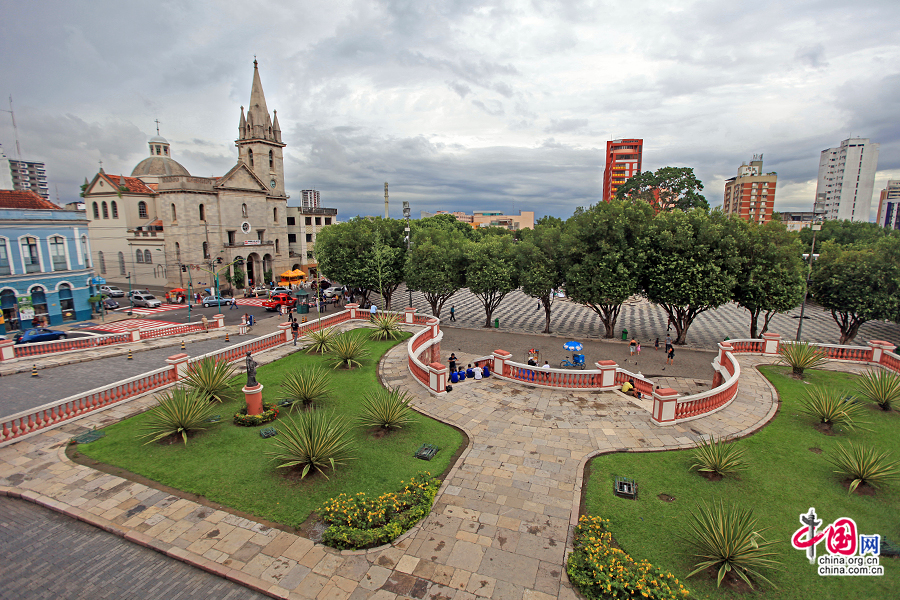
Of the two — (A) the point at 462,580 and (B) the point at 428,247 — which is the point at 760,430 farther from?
(B) the point at 428,247

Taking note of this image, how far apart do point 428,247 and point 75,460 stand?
24.5 meters

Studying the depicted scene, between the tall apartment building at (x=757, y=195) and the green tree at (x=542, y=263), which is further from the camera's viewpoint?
the tall apartment building at (x=757, y=195)

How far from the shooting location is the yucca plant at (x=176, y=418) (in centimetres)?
1153

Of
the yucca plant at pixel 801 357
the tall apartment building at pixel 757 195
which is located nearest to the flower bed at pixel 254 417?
the yucca plant at pixel 801 357

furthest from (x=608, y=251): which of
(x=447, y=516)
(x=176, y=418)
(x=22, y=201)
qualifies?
(x=22, y=201)

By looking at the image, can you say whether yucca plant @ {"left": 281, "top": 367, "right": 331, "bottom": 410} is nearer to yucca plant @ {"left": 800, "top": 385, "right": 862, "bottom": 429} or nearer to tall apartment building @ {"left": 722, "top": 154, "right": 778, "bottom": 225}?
yucca plant @ {"left": 800, "top": 385, "right": 862, "bottom": 429}

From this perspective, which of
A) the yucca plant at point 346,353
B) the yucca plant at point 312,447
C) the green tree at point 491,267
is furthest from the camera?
the green tree at point 491,267

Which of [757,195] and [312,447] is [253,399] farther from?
[757,195]

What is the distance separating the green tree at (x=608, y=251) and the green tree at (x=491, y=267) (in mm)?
5118

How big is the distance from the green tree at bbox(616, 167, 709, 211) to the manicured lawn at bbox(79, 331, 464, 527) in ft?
137

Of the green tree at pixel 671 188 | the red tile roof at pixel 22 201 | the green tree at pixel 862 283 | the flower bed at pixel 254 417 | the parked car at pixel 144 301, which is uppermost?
the green tree at pixel 671 188

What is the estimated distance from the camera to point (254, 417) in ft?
41.9

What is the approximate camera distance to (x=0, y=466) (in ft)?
33.2

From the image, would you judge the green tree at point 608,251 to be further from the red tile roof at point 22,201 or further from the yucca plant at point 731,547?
the red tile roof at point 22,201
